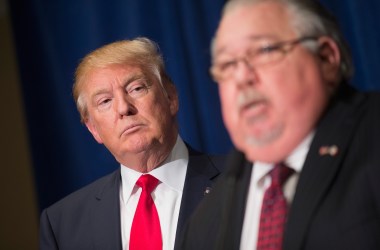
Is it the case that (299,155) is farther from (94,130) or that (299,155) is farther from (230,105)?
(94,130)

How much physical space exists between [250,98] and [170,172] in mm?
773

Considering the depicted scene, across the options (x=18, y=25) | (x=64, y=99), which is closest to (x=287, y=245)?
(x=64, y=99)

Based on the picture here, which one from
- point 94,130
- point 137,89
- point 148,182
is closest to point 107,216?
point 148,182

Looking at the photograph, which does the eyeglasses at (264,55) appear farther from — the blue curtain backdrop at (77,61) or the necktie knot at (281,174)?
the blue curtain backdrop at (77,61)

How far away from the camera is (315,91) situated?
3.18 ft

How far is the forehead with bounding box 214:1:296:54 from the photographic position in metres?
0.98

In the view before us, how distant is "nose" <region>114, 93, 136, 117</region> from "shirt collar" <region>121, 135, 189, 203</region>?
20 centimetres

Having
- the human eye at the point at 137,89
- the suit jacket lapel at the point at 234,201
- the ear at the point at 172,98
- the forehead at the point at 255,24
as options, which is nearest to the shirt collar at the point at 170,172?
the ear at the point at 172,98

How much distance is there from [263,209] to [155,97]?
0.76m

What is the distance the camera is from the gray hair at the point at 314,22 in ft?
3.26

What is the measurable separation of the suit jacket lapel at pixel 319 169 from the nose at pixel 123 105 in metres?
0.76

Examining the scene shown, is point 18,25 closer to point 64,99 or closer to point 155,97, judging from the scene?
point 64,99

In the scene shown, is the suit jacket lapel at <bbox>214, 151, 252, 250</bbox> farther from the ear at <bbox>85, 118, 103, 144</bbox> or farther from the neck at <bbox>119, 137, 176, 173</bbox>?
the ear at <bbox>85, 118, 103, 144</bbox>

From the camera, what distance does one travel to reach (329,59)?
3.33 ft
